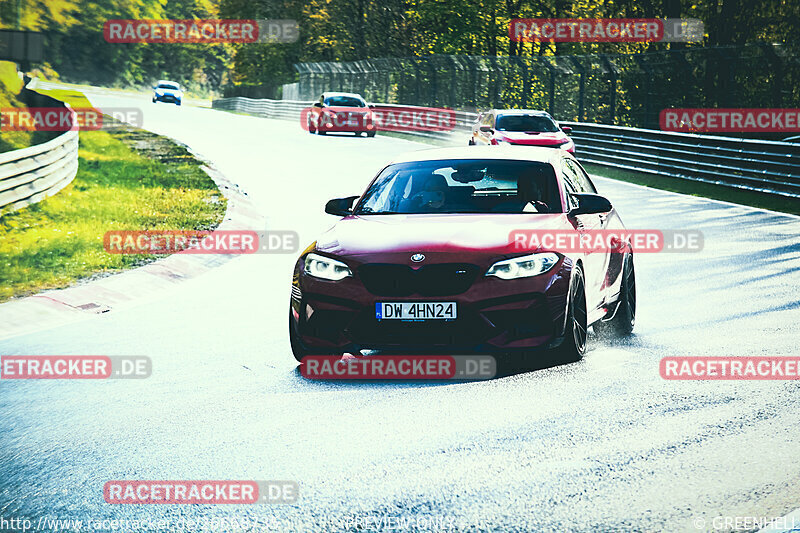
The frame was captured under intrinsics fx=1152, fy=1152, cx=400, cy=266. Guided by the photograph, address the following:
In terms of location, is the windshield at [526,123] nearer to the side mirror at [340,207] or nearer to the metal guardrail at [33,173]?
the metal guardrail at [33,173]

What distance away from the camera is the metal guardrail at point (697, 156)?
22.3 metres

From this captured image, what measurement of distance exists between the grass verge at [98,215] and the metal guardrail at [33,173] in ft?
0.62

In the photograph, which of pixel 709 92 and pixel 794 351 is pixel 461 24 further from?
pixel 794 351

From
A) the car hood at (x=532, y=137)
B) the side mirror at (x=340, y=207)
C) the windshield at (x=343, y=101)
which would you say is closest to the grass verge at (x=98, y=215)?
the side mirror at (x=340, y=207)

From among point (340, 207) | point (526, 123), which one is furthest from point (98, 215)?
point (526, 123)

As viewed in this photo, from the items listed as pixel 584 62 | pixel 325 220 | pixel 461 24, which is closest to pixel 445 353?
pixel 325 220

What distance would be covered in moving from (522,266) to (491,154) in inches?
68.4

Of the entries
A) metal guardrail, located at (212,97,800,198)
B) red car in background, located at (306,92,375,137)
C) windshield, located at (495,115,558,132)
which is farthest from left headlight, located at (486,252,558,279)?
red car in background, located at (306,92,375,137)

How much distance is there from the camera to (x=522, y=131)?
91.6 ft

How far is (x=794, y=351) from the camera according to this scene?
27.4ft

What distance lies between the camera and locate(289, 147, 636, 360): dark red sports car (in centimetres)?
729

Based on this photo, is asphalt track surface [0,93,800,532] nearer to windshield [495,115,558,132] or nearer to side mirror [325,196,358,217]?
side mirror [325,196,358,217]

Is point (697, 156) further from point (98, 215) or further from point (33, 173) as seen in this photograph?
point (33, 173)

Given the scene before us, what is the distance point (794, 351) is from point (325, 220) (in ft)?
35.8
